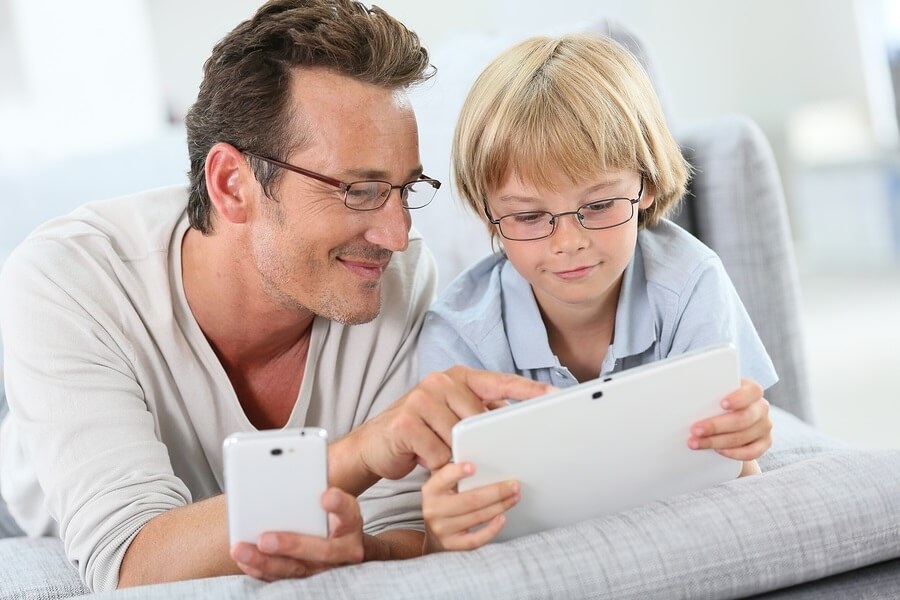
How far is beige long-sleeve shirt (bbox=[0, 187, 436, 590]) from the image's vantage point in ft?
4.89

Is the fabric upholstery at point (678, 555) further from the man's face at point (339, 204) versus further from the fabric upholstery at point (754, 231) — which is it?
the fabric upholstery at point (754, 231)

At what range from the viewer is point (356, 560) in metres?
1.23

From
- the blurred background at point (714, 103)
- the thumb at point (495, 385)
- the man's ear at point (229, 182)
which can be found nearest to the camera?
the thumb at point (495, 385)

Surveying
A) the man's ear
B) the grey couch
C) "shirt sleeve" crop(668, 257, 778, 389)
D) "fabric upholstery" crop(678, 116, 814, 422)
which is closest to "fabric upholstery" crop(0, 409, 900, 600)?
the grey couch

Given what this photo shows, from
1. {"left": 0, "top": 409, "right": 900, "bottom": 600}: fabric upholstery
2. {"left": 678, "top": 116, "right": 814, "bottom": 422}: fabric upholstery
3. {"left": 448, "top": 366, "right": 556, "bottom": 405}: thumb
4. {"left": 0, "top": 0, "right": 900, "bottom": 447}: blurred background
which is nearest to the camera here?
{"left": 0, "top": 409, "right": 900, "bottom": 600}: fabric upholstery

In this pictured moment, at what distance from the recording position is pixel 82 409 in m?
1.55

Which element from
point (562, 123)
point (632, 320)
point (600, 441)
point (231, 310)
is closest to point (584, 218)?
point (562, 123)

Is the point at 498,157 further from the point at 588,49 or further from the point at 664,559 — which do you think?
the point at 664,559

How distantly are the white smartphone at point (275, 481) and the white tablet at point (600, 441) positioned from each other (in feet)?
0.52

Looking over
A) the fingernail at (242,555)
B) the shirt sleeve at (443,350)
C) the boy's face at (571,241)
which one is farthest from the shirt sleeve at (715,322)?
the fingernail at (242,555)

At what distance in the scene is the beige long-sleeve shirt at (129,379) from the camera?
1.49 meters

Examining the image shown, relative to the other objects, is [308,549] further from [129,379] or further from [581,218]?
[581,218]

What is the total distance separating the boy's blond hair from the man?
0.11 m

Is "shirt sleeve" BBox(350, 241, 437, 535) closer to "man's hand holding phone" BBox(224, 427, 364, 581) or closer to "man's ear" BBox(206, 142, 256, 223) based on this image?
"man's ear" BBox(206, 142, 256, 223)
